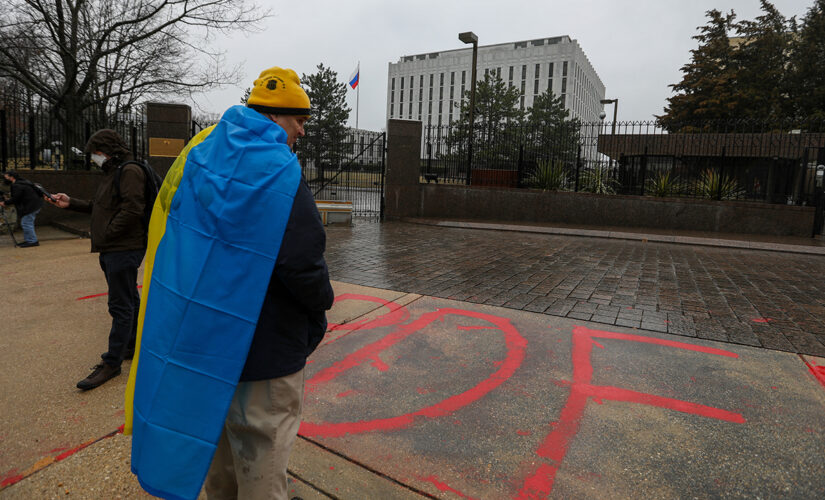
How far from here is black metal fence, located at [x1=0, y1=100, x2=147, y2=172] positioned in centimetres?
1134

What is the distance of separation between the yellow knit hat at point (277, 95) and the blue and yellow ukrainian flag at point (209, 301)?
0.83 ft

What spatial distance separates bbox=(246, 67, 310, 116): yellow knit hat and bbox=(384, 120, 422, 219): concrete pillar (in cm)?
1246

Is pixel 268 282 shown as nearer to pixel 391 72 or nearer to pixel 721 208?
pixel 721 208

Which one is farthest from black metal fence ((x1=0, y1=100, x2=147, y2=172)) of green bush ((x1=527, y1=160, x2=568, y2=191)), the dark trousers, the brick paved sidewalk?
green bush ((x1=527, y1=160, x2=568, y2=191))

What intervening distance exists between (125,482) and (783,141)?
22.3 m

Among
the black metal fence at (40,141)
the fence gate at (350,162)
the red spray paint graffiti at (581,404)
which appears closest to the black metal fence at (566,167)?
the fence gate at (350,162)

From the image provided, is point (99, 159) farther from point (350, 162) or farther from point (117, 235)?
point (350, 162)

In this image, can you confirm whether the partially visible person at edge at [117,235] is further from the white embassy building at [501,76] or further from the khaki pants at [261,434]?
the white embassy building at [501,76]

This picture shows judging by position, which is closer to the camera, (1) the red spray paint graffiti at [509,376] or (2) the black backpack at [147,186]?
(1) the red spray paint graffiti at [509,376]

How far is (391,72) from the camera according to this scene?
413ft

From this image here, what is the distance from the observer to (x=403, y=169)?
14430 millimetres

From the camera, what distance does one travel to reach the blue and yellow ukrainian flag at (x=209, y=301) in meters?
1.54

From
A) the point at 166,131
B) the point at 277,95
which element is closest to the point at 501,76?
the point at 166,131

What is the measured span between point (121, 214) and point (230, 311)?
99.5 inches
